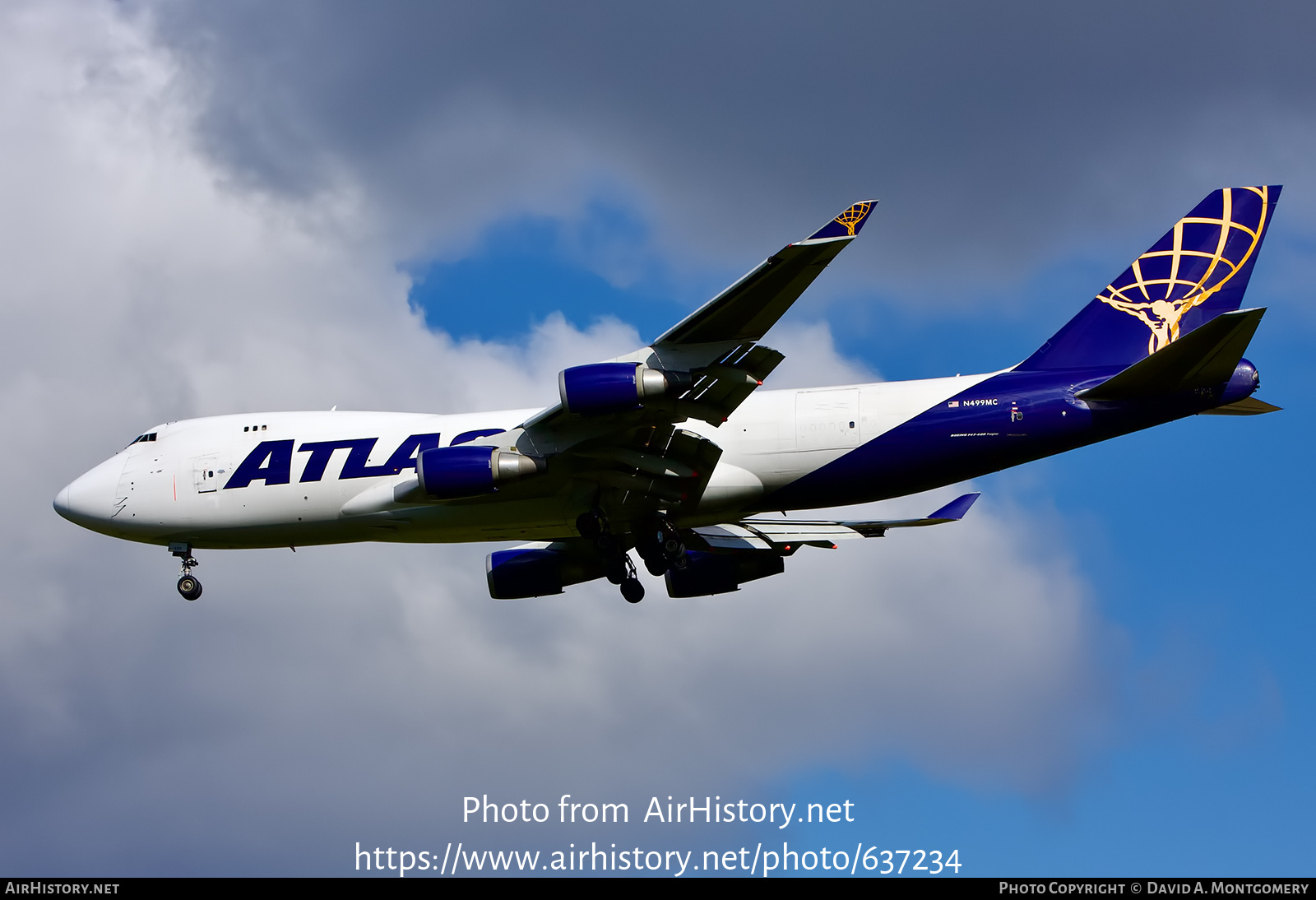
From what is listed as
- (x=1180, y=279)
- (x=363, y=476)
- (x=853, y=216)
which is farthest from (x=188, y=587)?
(x=1180, y=279)

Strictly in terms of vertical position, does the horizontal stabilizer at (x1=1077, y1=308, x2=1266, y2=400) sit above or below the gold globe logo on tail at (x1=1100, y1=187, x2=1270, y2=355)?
below

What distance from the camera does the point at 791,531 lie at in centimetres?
3119

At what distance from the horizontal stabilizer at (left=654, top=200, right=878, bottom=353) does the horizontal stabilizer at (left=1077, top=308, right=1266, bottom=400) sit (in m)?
7.86

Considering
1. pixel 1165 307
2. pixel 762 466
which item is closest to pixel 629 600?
pixel 762 466

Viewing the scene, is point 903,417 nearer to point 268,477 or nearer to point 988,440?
point 988,440

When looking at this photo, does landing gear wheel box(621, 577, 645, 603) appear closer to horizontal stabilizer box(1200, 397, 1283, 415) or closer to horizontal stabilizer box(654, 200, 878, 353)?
horizontal stabilizer box(654, 200, 878, 353)

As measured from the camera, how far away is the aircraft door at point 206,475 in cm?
2827

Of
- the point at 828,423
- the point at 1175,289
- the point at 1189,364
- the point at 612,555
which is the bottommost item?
the point at 612,555

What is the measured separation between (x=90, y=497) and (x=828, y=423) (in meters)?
16.4

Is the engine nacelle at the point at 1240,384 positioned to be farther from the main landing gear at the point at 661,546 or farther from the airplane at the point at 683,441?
the main landing gear at the point at 661,546

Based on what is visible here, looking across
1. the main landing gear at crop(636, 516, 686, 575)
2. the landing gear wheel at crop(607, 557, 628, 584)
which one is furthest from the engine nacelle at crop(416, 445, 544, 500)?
the landing gear wheel at crop(607, 557, 628, 584)

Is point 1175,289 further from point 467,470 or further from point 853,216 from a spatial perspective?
point 467,470

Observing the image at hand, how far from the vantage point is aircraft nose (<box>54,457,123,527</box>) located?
28.8 metres

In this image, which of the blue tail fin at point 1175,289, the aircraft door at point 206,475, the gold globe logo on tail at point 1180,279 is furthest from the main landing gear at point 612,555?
the gold globe logo on tail at point 1180,279
